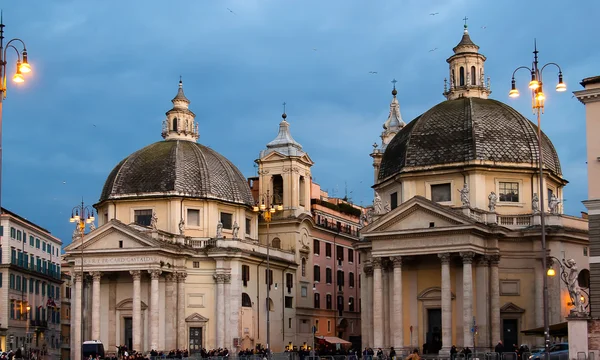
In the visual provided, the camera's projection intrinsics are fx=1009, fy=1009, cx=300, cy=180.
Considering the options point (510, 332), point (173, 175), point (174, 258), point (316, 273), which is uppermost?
point (173, 175)

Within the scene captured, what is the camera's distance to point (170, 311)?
79250mm

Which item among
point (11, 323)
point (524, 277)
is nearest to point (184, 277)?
point (11, 323)

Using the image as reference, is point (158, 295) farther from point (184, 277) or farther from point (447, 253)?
point (447, 253)

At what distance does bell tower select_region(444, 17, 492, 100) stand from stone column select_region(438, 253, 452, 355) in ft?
53.4

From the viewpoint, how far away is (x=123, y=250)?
3034 inches

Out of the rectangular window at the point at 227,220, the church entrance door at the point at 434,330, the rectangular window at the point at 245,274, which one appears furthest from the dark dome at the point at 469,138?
the rectangular window at the point at 227,220

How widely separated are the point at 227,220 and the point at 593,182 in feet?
148

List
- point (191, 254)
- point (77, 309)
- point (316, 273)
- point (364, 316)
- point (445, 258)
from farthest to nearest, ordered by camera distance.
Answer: point (316, 273)
point (191, 254)
point (77, 309)
point (364, 316)
point (445, 258)

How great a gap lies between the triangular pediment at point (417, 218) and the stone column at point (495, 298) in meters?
4.29

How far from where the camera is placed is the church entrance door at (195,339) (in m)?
80.8

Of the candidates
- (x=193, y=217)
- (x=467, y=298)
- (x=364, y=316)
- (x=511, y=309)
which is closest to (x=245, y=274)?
(x=193, y=217)

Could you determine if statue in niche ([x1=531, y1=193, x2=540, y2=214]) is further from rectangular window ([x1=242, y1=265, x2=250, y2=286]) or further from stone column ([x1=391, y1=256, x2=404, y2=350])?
rectangular window ([x1=242, y1=265, x2=250, y2=286])

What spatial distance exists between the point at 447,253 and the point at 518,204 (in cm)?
748

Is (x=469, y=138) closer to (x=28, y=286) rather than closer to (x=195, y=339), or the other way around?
(x=195, y=339)
